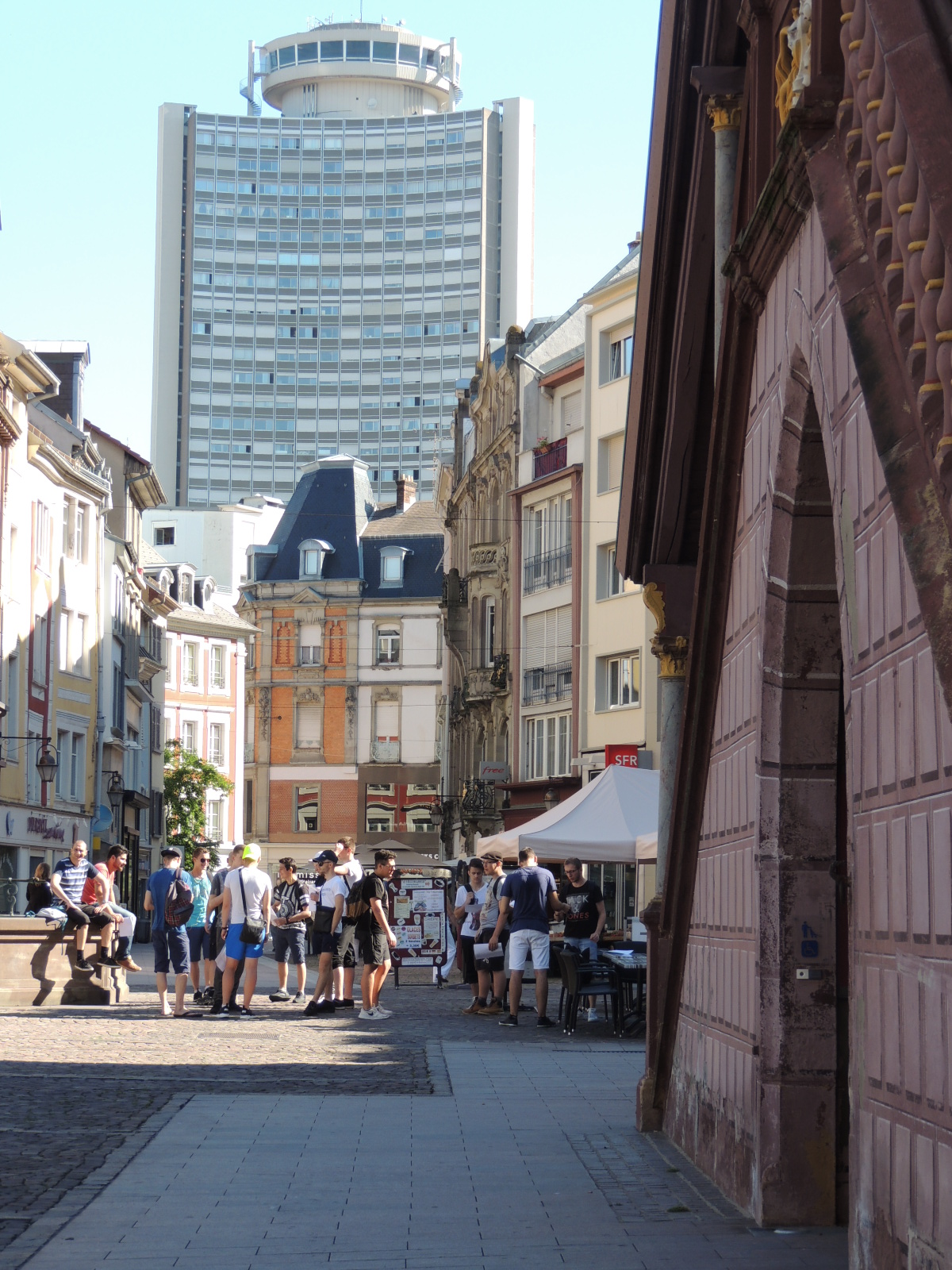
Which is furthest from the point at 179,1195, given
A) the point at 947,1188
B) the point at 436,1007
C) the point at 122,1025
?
the point at 436,1007

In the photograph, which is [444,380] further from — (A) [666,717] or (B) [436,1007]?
(A) [666,717]

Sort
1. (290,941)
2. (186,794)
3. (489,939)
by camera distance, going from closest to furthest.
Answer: (489,939), (290,941), (186,794)

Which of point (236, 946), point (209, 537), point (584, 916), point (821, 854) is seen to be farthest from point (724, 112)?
point (209, 537)

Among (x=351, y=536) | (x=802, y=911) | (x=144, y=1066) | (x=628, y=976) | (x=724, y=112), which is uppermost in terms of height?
(x=351, y=536)

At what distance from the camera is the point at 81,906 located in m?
22.9

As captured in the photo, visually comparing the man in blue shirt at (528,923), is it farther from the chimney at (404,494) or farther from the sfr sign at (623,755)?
the chimney at (404,494)

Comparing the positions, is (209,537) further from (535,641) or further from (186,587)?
(535,641)

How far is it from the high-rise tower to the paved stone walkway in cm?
13069

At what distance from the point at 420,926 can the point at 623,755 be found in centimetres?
1716

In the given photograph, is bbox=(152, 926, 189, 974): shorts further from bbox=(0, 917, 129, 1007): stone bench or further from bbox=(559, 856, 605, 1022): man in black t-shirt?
bbox=(559, 856, 605, 1022): man in black t-shirt

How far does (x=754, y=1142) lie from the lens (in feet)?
24.1

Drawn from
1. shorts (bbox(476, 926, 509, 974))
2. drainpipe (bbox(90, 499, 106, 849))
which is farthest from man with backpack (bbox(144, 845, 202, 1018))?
drainpipe (bbox(90, 499, 106, 849))

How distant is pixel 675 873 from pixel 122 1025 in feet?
35.8

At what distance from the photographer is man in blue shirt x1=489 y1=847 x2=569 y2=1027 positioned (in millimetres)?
18797
